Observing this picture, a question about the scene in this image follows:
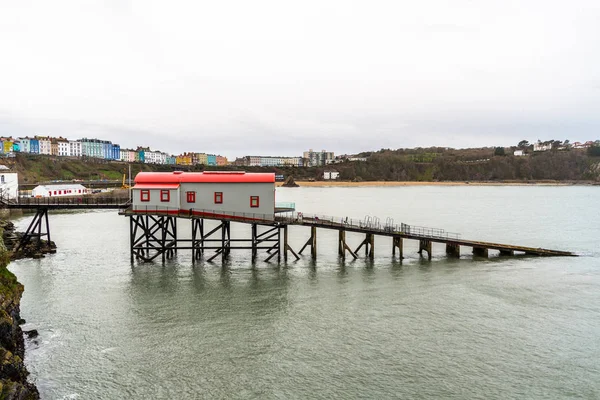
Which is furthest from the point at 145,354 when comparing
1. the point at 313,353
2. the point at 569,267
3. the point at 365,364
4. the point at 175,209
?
the point at 569,267

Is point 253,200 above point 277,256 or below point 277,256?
above

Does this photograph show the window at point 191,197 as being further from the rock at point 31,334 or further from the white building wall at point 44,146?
the white building wall at point 44,146

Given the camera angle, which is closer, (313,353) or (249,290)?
(313,353)

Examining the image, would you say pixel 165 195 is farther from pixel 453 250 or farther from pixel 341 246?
pixel 453 250

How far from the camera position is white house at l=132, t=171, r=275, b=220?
39.5m

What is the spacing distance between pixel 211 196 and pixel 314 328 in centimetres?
1955

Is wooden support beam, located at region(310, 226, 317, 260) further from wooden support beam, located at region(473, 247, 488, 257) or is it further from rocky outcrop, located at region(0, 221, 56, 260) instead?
rocky outcrop, located at region(0, 221, 56, 260)

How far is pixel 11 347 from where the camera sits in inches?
773

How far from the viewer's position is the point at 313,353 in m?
Result: 21.3

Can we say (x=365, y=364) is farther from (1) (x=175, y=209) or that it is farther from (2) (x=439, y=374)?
(1) (x=175, y=209)

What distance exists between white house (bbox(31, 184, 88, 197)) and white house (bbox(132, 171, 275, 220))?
5342 centimetres

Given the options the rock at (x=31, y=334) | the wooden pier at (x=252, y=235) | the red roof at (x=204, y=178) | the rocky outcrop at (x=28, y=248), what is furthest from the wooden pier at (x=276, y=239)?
the rock at (x=31, y=334)

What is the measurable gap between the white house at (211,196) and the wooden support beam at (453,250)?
60.9 ft

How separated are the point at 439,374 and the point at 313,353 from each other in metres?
5.94
